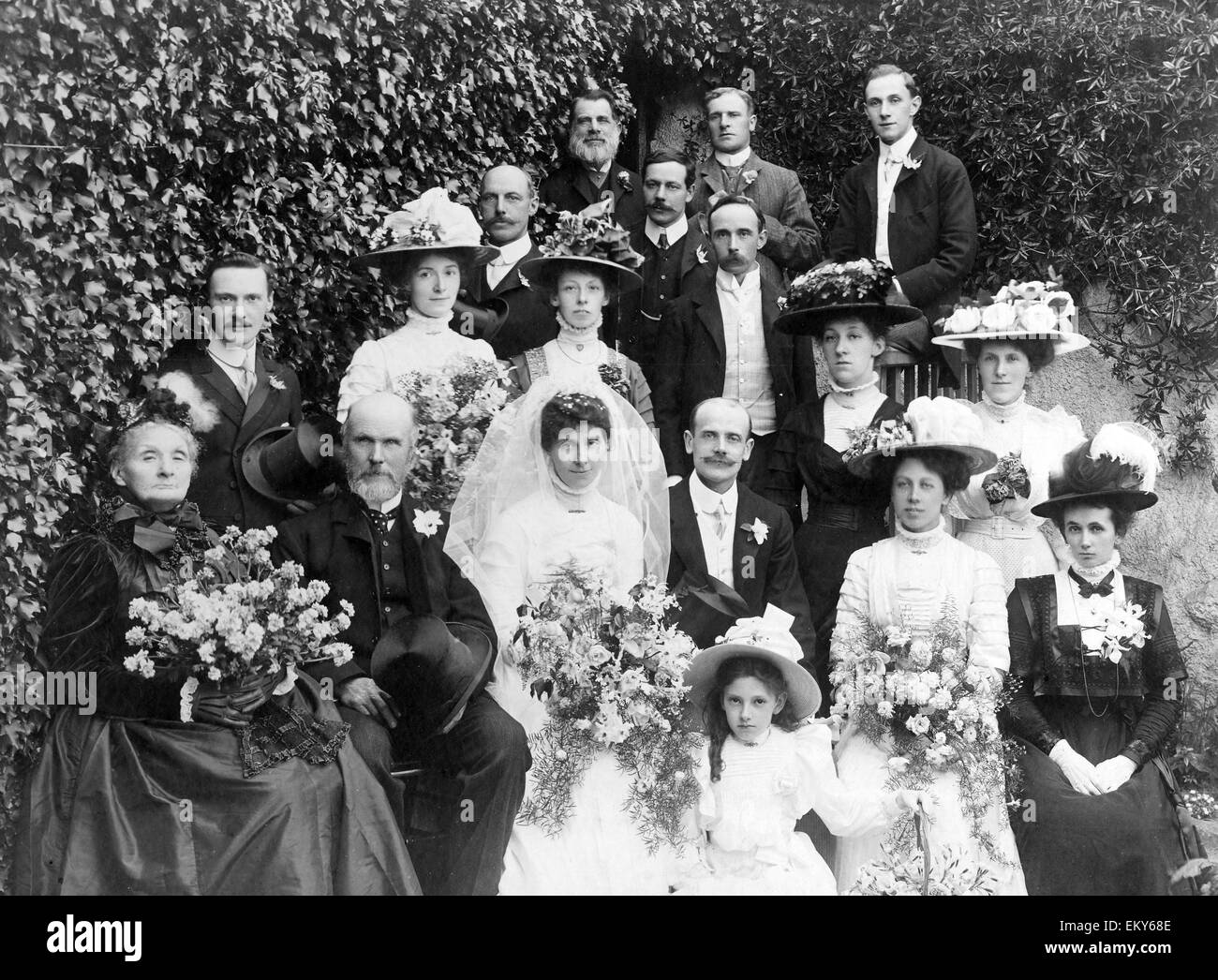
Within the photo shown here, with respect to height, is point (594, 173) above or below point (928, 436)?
above

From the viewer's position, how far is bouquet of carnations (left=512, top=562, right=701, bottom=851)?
6504 mm

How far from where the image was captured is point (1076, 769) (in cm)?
673

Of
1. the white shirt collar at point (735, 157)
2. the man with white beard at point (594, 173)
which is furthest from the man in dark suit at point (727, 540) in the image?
the white shirt collar at point (735, 157)

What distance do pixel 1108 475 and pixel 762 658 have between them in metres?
1.68

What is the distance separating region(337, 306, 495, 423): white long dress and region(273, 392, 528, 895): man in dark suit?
1.70ft

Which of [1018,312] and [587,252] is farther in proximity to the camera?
[1018,312]

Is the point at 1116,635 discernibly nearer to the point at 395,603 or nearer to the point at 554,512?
the point at 554,512

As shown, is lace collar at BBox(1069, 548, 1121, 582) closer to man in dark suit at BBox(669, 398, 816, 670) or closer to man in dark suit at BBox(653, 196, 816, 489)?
man in dark suit at BBox(669, 398, 816, 670)

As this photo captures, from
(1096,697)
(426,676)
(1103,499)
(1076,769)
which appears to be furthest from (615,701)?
(1103,499)

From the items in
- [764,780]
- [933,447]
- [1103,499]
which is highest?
[933,447]

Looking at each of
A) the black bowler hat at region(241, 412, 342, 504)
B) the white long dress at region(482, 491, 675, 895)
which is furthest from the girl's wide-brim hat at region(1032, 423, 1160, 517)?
the black bowler hat at region(241, 412, 342, 504)

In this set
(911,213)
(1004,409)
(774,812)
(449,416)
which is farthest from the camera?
(911,213)

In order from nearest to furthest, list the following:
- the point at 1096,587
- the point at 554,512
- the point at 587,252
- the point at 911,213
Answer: the point at 554,512 → the point at 1096,587 → the point at 587,252 → the point at 911,213
